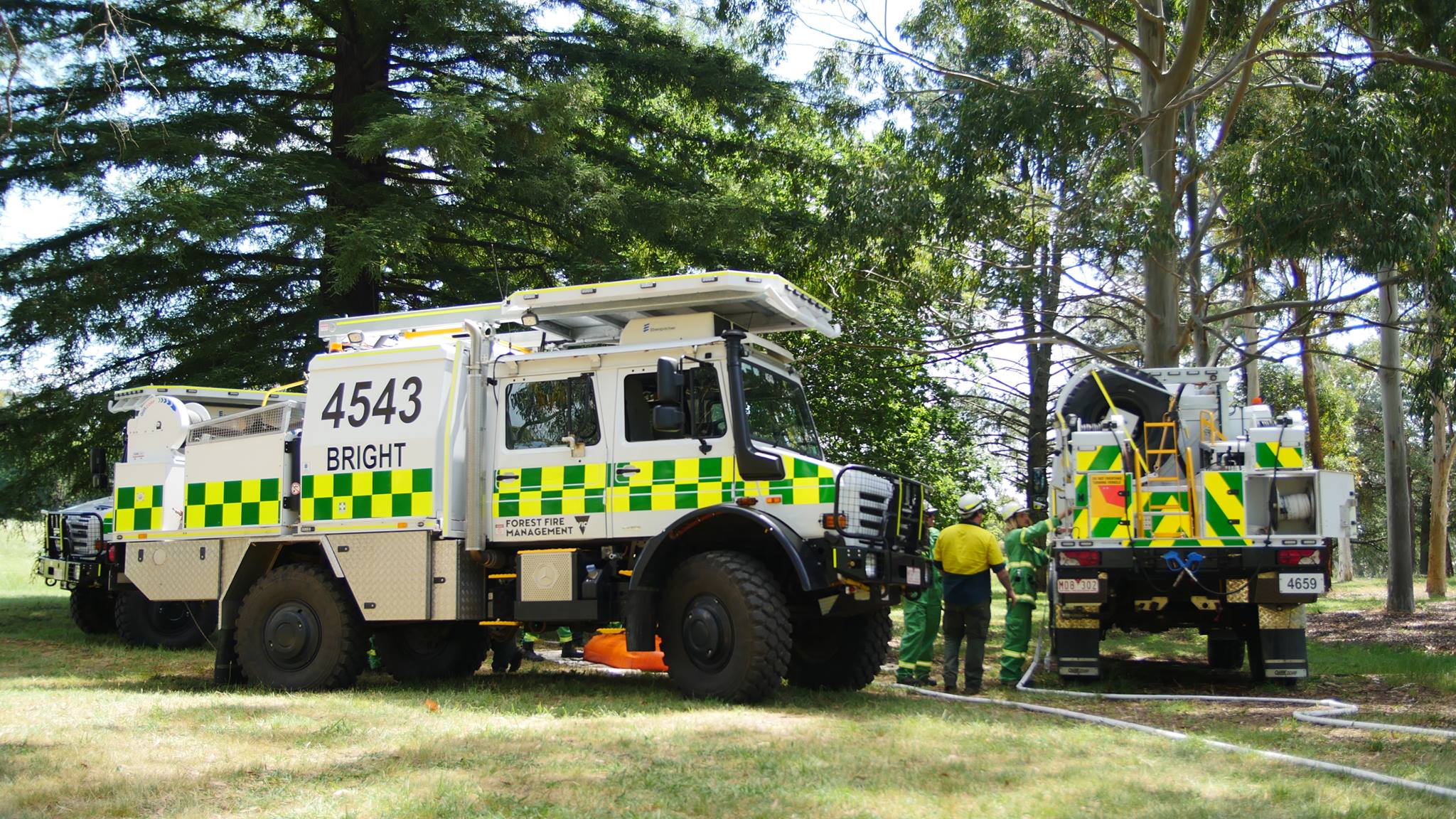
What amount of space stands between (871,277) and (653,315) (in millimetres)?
9646

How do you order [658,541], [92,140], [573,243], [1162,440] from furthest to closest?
[573,243]
[92,140]
[1162,440]
[658,541]

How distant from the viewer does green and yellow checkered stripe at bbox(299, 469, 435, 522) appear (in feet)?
31.3

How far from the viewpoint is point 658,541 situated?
878 centimetres

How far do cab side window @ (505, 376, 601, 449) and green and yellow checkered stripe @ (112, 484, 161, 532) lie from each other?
11.1 feet

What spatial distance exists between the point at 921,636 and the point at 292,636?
520cm

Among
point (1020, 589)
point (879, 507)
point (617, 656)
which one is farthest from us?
point (1020, 589)

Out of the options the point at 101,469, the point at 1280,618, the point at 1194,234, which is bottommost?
the point at 1280,618

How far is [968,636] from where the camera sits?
10.5 metres

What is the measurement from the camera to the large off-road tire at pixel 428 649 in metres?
10.6

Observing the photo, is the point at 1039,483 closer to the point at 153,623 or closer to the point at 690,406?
the point at 690,406

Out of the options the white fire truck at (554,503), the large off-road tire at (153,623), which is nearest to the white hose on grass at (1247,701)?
the white fire truck at (554,503)

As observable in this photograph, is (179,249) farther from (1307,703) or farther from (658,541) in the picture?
(1307,703)

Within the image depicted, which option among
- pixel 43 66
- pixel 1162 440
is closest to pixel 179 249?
pixel 43 66

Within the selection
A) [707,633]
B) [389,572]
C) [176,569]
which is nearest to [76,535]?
[176,569]
